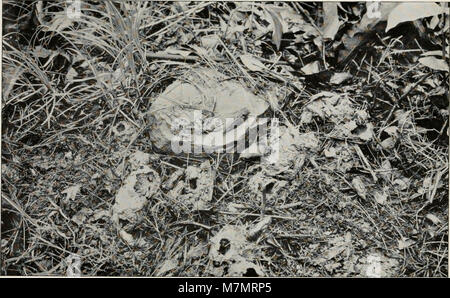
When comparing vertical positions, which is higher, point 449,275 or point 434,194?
point 434,194

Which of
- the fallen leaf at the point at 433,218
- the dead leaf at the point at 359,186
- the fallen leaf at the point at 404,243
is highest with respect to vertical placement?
the dead leaf at the point at 359,186

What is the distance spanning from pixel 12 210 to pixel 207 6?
85 cm

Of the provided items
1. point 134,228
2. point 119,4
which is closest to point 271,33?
point 119,4

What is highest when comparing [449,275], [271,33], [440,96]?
[271,33]

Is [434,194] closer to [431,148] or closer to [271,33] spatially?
[431,148]

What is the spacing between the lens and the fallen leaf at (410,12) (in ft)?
4.86

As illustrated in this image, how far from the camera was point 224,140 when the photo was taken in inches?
57.8

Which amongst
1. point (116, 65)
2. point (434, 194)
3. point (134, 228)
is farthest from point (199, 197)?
point (434, 194)

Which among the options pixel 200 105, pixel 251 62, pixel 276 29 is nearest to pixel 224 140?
pixel 200 105

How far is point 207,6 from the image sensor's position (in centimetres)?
147

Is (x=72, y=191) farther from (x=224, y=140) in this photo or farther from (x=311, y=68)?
(x=311, y=68)

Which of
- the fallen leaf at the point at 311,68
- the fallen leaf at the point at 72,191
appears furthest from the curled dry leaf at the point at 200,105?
the fallen leaf at the point at 72,191

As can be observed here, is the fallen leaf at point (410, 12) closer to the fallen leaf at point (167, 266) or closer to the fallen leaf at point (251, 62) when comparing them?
the fallen leaf at point (251, 62)

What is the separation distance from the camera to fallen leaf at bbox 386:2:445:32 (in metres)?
1.48
